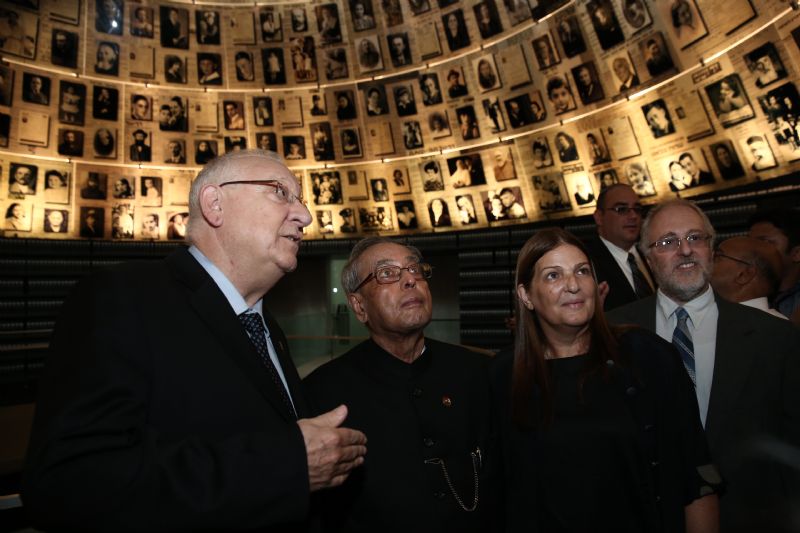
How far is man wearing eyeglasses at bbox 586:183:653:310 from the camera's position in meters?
4.41

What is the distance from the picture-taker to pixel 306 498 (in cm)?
133

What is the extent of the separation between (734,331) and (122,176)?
35.4 feet

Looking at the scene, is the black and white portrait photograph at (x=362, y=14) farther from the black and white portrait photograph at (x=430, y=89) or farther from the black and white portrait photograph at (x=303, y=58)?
the black and white portrait photograph at (x=430, y=89)

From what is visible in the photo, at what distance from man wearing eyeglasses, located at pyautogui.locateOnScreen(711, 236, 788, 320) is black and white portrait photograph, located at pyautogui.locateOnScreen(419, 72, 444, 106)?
7318mm

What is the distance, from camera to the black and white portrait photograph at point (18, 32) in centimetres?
845

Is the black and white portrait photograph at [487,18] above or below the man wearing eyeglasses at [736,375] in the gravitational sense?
above

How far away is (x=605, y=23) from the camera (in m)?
7.37

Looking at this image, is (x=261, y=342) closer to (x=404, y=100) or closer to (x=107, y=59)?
(x=404, y=100)

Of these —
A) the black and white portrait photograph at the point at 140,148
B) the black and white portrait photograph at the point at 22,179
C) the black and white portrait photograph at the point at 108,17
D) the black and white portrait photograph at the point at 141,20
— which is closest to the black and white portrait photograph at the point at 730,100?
the black and white portrait photograph at the point at 140,148

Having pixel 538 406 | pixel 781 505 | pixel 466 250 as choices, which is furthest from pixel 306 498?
pixel 466 250

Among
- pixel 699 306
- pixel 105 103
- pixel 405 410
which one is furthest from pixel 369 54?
pixel 405 410

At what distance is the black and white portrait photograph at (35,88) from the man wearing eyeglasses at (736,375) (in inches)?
422

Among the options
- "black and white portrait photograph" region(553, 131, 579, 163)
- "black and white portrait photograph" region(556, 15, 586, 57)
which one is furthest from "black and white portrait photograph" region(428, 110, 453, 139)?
"black and white portrait photograph" region(556, 15, 586, 57)

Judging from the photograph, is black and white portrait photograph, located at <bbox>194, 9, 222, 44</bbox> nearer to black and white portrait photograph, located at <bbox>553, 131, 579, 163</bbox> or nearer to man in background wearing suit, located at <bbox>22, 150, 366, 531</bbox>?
black and white portrait photograph, located at <bbox>553, 131, 579, 163</bbox>
